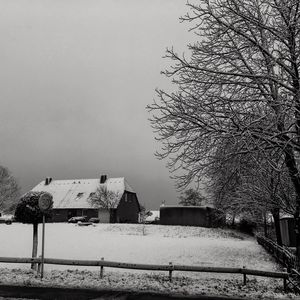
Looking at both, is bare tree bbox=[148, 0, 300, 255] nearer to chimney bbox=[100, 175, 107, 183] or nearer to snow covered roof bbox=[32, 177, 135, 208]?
snow covered roof bbox=[32, 177, 135, 208]

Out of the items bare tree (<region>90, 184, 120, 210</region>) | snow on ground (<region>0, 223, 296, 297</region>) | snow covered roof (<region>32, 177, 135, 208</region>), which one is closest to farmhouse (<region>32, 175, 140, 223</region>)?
snow covered roof (<region>32, 177, 135, 208</region>)

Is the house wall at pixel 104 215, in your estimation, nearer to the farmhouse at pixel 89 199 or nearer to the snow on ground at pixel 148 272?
the farmhouse at pixel 89 199

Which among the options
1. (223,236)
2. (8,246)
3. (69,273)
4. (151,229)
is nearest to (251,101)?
(69,273)

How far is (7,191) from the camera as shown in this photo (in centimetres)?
7306

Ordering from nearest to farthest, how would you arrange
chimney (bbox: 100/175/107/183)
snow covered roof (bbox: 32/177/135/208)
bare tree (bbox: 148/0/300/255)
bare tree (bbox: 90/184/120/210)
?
bare tree (bbox: 148/0/300/255), bare tree (bbox: 90/184/120/210), snow covered roof (bbox: 32/177/135/208), chimney (bbox: 100/175/107/183)

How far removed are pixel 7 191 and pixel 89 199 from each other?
1474 centimetres

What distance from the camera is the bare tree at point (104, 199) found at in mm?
67375

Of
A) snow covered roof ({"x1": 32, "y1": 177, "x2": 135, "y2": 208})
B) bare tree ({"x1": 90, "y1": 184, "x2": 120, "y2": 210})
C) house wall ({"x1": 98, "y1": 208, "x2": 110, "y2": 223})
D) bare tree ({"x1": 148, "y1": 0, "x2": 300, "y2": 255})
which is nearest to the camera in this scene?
bare tree ({"x1": 148, "y1": 0, "x2": 300, "y2": 255})

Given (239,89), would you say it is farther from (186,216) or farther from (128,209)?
(128,209)

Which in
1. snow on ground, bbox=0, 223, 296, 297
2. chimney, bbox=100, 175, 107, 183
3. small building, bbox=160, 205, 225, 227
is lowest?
snow on ground, bbox=0, 223, 296, 297

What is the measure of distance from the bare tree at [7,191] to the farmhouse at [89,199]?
6.10 m

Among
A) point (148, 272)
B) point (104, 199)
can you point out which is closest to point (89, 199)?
point (104, 199)

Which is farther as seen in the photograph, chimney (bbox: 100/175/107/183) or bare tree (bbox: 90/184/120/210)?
chimney (bbox: 100/175/107/183)

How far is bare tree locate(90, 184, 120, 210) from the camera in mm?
67375
